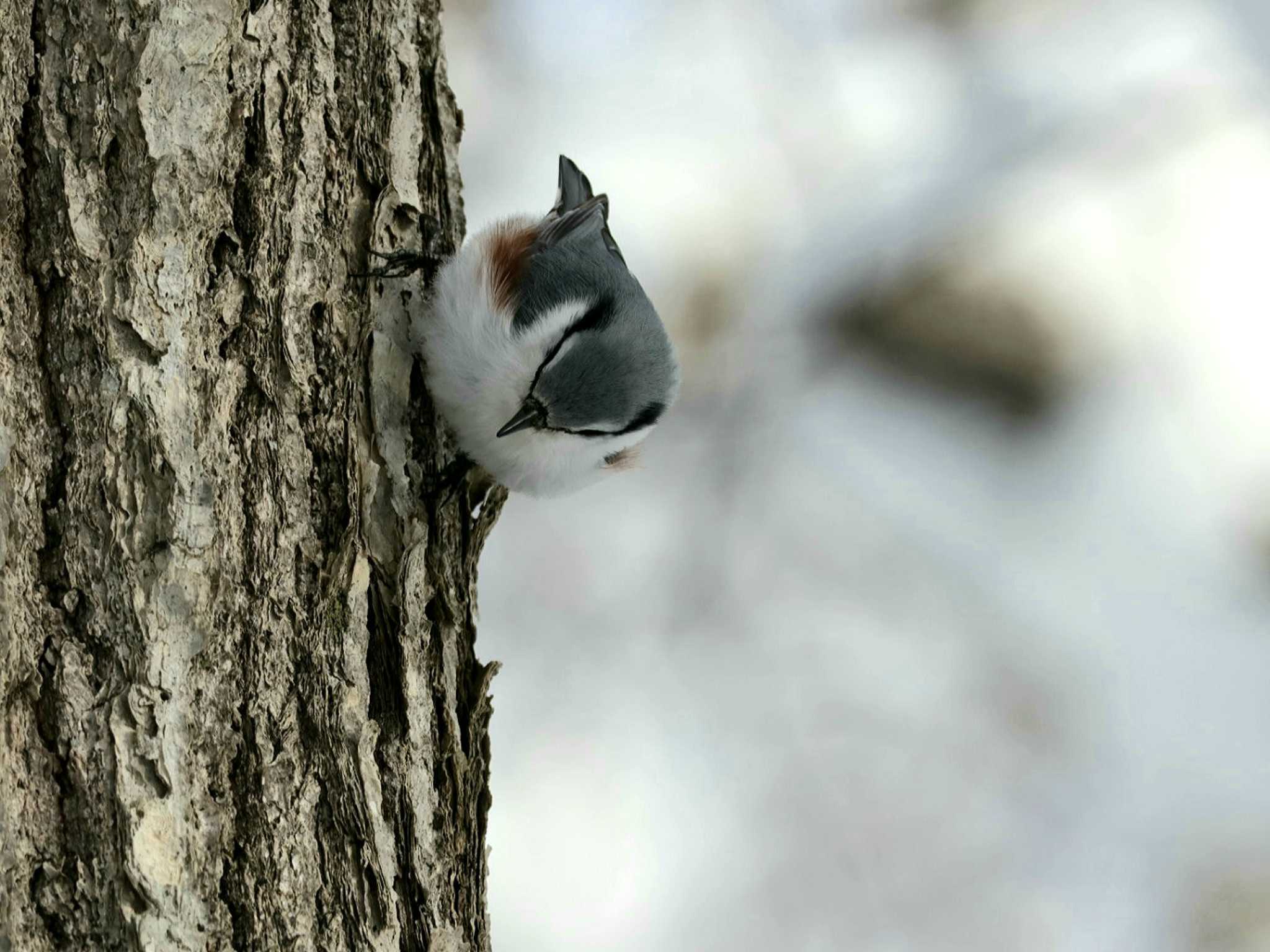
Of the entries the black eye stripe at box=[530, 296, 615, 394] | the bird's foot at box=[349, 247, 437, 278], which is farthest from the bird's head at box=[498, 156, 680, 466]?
the bird's foot at box=[349, 247, 437, 278]

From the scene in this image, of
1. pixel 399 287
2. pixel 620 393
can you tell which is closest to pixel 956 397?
pixel 620 393

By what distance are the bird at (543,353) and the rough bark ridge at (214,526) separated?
3.2 inches

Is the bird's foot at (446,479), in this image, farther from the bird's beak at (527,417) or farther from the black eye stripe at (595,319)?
the black eye stripe at (595,319)

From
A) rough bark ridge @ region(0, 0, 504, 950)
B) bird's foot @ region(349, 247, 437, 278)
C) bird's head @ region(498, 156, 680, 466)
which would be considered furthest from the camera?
bird's head @ region(498, 156, 680, 466)

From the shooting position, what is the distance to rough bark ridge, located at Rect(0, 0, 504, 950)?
1.03m

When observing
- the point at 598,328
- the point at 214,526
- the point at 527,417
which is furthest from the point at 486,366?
the point at 214,526

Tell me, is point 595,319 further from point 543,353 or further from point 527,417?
point 527,417

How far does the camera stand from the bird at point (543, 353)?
1.47m

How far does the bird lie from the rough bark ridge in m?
0.08

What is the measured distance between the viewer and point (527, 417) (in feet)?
4.96

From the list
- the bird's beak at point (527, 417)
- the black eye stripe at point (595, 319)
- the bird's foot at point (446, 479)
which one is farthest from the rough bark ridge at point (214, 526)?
the black eye stripe at point (595, 319)

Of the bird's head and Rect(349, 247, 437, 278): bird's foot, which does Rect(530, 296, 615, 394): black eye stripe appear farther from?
Rect(349, 247, 437, 278): bird's foot

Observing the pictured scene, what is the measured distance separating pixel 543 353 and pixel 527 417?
0.12 meters

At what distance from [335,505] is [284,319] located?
0.68 ft
